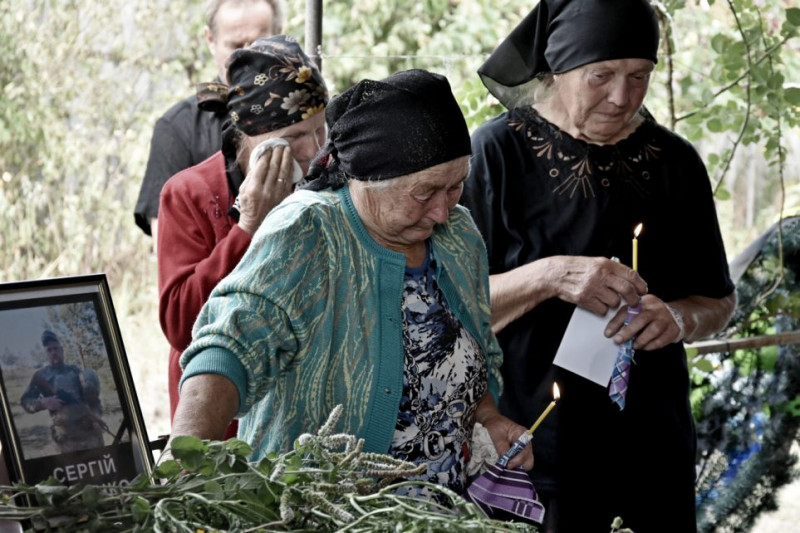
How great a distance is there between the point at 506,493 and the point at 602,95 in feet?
3.39

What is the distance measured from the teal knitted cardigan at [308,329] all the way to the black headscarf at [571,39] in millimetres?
799

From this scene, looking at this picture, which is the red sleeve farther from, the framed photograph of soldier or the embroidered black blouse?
the framed photograph of soldier

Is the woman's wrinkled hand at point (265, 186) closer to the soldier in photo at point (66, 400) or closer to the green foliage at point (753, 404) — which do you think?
the soldier in photo at point (66, 400)

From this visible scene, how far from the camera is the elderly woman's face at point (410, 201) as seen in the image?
194 centimetres

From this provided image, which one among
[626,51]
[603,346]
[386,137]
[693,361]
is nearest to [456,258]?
[386,137]

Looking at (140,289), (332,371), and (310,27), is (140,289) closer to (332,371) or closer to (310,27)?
(310,27)

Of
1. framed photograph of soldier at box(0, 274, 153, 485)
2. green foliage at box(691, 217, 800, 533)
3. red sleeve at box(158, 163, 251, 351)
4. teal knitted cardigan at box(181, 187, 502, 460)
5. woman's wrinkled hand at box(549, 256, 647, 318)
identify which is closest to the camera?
framed photograph of soldier at box(0, 274, 153, 485)

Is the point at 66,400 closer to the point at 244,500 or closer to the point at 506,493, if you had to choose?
the point at 244,500

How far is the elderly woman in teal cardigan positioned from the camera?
6.01 feet

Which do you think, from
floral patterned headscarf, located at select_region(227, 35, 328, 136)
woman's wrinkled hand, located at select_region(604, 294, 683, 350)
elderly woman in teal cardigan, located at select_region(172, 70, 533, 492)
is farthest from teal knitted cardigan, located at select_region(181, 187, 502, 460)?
woman's wrinkled hand, located at select_region(604, 294, 683, 350)

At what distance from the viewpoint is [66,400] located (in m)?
1.45

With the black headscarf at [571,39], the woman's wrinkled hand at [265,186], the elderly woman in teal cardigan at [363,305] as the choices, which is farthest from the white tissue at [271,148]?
the black headscarf at [571,39]

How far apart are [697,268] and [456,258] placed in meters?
0.83

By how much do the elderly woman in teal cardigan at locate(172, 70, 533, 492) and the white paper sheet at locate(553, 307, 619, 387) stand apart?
471 millimetres
